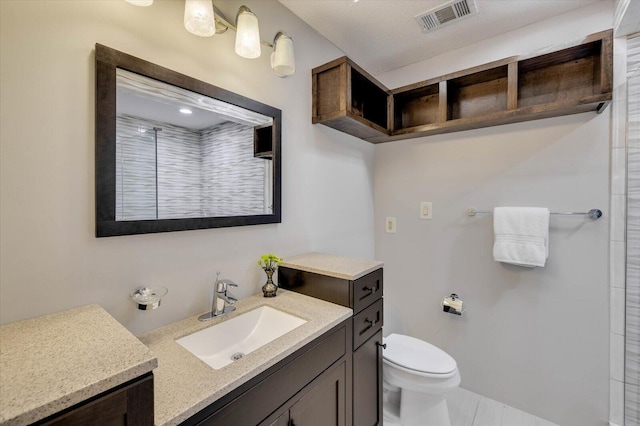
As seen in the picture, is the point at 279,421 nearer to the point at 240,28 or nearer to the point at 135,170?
the point at 135,170

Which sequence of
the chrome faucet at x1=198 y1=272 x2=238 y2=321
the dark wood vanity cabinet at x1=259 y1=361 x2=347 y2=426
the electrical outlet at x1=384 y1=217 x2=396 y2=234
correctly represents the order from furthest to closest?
the electrical outlet at x1=384 y1=217 x2=396 y2=234
the chrome faucet at x1=198 y1=272 x2=238 y2=321
the dark wood vanity cabinet at x1=259 y1=361 x2=347 y2=426

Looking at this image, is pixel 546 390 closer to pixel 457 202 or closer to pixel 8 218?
pixel 457 202

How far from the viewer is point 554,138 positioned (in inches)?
65.9

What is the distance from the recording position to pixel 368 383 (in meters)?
1.40

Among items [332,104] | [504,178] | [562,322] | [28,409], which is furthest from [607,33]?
[28,409]

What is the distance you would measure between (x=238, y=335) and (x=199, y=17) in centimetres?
126

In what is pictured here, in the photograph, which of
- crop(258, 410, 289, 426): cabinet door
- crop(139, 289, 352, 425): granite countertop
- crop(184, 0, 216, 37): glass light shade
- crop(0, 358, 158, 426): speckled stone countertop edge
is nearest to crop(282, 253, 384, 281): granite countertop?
crop(139, 289, 352, 425): granite countertop

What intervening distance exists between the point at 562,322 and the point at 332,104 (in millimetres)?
1918

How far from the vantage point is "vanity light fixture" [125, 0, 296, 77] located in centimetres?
101

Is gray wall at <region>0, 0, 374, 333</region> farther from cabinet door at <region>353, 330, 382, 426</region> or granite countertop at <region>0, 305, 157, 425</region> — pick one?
cabinet door at <region>353, 330, 382, 426</region>

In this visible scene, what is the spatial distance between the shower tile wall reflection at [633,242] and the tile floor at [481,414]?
1.56 ft

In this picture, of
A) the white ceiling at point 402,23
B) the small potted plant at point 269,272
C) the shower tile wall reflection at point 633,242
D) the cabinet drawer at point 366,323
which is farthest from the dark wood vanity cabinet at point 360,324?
the white ceiling at point 402,23

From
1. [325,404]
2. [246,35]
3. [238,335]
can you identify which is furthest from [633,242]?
[246,35]

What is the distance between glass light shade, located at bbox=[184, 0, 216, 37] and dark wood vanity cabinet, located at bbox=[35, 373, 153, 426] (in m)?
1.14
